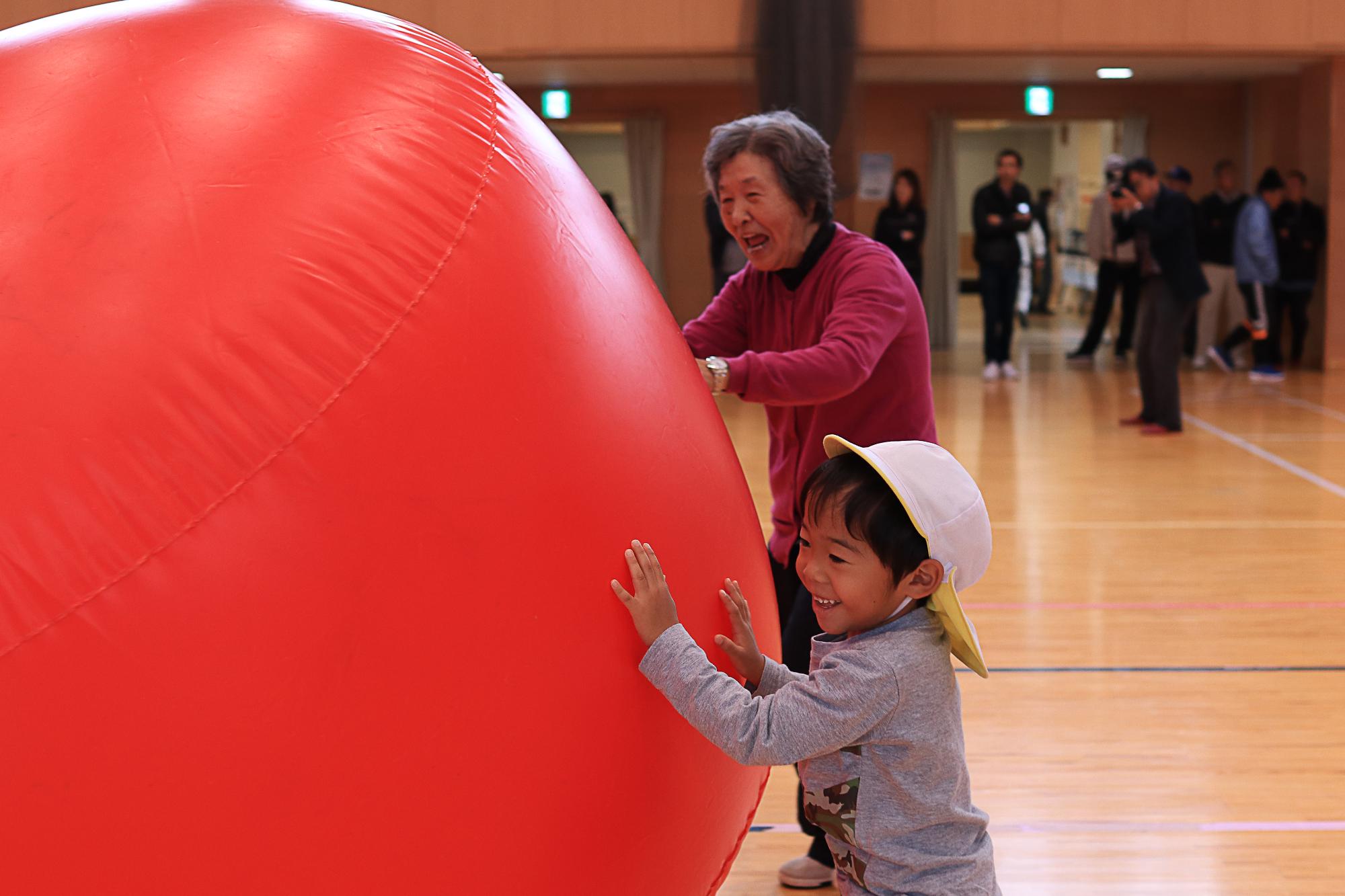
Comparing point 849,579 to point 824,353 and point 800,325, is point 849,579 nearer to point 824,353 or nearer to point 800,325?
point 824,353

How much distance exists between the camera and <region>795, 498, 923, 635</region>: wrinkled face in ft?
5.28

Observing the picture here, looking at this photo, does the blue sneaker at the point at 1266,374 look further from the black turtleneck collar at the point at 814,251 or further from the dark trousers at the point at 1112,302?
the black turtleneck collar at the point at 814,251

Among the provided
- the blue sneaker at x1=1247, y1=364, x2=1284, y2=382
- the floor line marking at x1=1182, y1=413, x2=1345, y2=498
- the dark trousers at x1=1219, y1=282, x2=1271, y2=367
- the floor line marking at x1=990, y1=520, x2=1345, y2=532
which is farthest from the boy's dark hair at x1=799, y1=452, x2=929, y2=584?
the blue sneaker at x1=1247, y1=364, x2=1284, y2=382

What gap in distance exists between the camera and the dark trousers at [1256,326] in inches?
404

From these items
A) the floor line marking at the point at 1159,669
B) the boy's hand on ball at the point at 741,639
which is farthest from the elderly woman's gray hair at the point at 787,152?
the floor line marking at the point at 1159,669

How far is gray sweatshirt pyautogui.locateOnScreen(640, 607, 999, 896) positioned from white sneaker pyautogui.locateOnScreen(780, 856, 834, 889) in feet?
3.39

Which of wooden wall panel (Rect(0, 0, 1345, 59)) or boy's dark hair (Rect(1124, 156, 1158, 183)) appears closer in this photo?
boy's dark hair (Rect(1124, 156, 1158, 183))

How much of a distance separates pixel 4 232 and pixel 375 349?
427mm

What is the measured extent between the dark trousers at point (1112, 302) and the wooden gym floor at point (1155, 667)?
13.2ft

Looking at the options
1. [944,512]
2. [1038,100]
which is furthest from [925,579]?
[1038,100]

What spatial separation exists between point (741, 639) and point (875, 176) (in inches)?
458

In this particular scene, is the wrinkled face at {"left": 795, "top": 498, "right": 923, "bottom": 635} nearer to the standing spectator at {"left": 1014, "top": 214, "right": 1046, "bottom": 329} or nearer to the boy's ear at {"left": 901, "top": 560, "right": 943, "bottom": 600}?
the boy's ear at {"left": 901, "top": 560, "right": 943, "bottom": 600}

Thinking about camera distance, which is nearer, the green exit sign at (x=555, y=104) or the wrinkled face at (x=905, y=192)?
the wrinkled face at (x=905, y=192)

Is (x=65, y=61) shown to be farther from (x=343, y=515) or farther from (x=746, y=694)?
(x=746, y=694)
